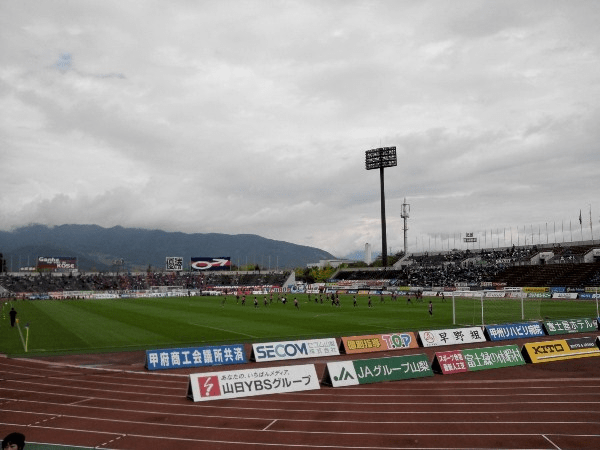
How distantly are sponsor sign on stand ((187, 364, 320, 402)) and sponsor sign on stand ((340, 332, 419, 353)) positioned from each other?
770cm

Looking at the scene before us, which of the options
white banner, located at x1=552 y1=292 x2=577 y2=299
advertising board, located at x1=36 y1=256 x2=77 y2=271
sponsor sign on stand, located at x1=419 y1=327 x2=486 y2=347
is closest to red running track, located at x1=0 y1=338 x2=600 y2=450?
sponsor sign on stand, located at x1=419 y1=327 x2=486 y2=347

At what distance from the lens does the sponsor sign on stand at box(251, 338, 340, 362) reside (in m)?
24.4

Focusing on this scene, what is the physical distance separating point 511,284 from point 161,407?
77994 millimetres

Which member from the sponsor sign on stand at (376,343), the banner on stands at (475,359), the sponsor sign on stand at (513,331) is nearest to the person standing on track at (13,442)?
the banner on stands at (475,359)

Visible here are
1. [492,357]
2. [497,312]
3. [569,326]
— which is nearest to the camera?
[492,357]

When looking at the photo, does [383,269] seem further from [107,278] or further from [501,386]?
[501,386]

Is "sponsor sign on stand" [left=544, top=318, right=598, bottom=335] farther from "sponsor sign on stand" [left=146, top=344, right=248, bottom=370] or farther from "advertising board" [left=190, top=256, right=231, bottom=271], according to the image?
"advertising board" [left=190, top=256, right=231, bottom=271]

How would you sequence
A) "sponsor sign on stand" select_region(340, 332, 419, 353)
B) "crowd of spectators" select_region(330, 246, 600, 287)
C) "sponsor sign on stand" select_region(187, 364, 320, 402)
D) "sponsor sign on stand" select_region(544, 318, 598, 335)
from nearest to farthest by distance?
"sponsor sign on stand" select_region(187, 364, 320, 402) < "sponsor sign on stand" select_region(340, 332, 419, 353) < "sponsor sign on stand" select_region(544, 318, 598, 335) < "crowd of spectators" select_region(330, 246, 600, 287)

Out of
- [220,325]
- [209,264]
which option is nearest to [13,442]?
[220,325]

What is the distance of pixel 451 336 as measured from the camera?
29219mm

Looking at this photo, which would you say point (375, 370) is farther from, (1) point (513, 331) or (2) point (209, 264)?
(2) point (209, 264)

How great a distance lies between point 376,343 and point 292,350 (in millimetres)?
5019

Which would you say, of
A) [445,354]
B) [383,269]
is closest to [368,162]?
[383,269]

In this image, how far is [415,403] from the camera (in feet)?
55.0
